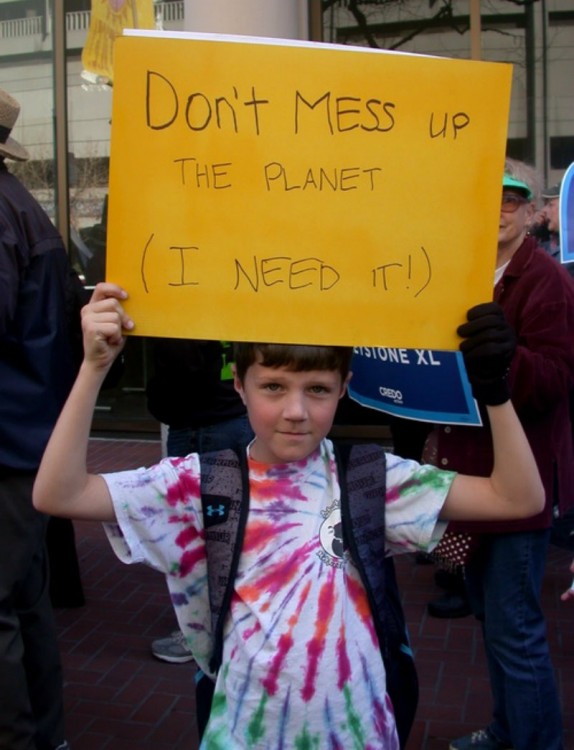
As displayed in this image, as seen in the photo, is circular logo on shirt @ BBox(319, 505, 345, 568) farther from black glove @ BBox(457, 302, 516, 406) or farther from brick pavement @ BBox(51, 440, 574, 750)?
brick pavement @ BBox(51, 440, 574, 750)

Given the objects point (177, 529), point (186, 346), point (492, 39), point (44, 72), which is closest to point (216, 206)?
point (177, 529)

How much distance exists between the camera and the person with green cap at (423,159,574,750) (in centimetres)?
248

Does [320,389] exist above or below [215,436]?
above

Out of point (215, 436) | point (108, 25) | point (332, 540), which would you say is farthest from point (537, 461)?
point (108, 25)

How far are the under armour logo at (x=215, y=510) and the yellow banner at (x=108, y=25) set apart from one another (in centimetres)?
259

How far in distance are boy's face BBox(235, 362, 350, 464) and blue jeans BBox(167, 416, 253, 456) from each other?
155 centimetres

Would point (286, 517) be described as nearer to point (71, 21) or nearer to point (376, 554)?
point (376, 554)

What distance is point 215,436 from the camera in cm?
339

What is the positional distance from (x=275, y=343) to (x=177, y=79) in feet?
1.63

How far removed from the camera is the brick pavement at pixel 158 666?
10.6ft

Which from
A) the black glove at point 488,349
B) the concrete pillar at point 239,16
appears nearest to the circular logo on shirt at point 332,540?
the black glove at point 488,349

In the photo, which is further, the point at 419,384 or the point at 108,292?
the point at 419,384

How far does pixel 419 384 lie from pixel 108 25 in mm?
2264

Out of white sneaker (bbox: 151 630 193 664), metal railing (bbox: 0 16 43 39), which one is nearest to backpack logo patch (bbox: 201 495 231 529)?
white sneaker (bbox: 151 630 193 664)
